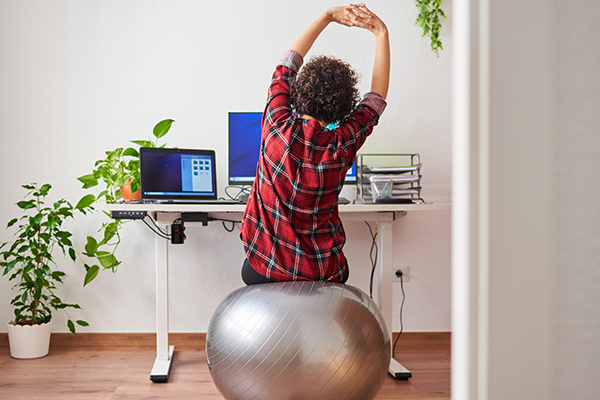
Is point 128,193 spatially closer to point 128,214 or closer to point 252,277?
point 128,214

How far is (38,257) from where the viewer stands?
7.88 feet

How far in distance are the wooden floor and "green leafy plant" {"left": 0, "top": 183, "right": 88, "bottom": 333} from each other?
0.70ft

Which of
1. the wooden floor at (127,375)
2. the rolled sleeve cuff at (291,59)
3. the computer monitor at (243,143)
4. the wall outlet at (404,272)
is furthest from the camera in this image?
the wall outlet at (404,272)

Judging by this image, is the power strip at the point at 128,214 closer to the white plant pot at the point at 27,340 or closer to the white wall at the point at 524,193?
the white plant pot at the point at 27,340

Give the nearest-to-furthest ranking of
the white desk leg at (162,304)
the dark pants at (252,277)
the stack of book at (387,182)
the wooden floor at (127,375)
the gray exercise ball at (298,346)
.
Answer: the gray exercise ball at (298,346) → the dark pants at (252,277) → the wooden floor at (127,375) → the white desk leg at (162,304) → the stack of book at (387,182)

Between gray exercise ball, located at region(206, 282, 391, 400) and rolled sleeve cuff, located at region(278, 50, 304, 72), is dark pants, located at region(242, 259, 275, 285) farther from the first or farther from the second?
rolled sleeve cuff, located at region(278, 50, 304, 72)

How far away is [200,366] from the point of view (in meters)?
2.31

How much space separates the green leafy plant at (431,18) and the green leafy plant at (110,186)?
5.25ft

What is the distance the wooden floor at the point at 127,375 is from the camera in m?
1.95

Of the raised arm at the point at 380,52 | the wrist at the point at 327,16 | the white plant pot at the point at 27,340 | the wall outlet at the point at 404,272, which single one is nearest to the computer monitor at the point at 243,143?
the wall outlet at the point at 404,272

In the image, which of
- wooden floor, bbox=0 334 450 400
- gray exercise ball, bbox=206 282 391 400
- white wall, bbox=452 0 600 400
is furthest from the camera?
wooden floor, bbox=0 334 450 400

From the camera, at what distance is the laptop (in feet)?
7.61

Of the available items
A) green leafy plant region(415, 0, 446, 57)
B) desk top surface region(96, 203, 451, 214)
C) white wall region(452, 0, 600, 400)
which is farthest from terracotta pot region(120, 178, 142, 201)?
white wall region(452, 0, 600, 400)

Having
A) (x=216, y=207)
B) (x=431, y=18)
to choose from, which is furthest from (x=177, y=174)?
(x=431, y=18)
